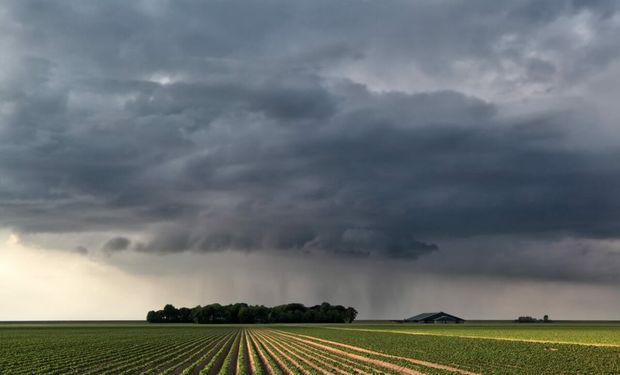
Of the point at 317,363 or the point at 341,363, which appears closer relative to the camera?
the point at 317,363

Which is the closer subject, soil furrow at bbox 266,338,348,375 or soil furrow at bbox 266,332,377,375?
soil furrow at bbox 266,338,348,375

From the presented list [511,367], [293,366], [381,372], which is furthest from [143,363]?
[511,367]

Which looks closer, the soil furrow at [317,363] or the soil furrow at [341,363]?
the soil furrow at [317,363]

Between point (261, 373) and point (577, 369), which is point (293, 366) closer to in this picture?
point (261, 373)

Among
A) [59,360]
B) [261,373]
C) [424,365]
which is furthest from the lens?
[59,360]

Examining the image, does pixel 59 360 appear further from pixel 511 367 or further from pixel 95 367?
pixel 511 367

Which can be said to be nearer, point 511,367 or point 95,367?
point 511,367

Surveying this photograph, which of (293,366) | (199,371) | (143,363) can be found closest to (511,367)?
(293,366)

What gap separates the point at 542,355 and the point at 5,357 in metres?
50.9

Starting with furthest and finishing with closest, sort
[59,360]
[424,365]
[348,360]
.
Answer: [59,360], [348,360], [424,365]

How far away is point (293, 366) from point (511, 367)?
51.4 ft

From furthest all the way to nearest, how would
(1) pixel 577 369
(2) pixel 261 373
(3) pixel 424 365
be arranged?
(3) pixel 424 365, (1) pixel 577 369, (2) pixel 261 373

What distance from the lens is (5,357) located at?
179ft

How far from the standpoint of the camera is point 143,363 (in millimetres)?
46562
